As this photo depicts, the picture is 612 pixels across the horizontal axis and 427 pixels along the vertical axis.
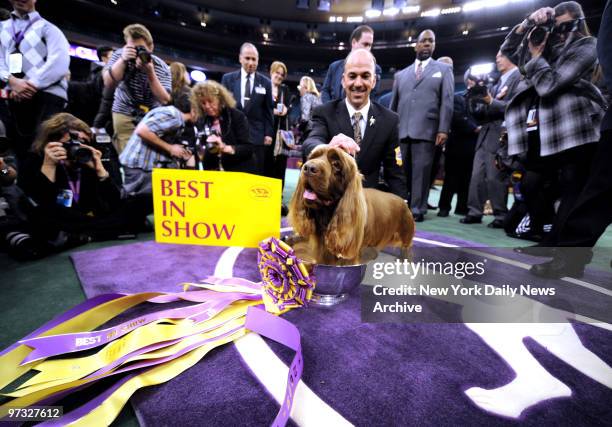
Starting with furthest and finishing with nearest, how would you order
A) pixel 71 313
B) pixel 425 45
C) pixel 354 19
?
pixel 354 19 → pixel 425 45 → pixel 71 313

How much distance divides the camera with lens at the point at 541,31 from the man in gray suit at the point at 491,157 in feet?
5.92

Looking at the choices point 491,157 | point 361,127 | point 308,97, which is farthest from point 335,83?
point 491,157

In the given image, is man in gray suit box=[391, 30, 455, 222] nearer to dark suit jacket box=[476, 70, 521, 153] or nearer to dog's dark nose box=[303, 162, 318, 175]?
dark suit jacket box=[476, 70, 521, 153]

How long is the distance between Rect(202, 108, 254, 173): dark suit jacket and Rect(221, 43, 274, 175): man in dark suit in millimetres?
667

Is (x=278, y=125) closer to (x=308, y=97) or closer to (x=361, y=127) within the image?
(x=308, y=97)

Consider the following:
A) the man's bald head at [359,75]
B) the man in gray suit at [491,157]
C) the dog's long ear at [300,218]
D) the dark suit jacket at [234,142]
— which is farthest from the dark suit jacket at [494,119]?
the dog's long ear at [300,218]

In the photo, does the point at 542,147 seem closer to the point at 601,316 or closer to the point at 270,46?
the point at 601,316

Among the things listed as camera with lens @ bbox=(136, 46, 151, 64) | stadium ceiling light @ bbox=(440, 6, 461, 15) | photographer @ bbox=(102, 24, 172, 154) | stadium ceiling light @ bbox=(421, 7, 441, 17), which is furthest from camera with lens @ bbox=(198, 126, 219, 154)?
stadium ceiling light @ bbox=(421, 7, 441, 17)

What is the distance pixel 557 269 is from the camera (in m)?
1.73

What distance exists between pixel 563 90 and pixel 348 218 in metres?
2.14

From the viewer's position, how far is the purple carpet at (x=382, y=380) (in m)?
0.88

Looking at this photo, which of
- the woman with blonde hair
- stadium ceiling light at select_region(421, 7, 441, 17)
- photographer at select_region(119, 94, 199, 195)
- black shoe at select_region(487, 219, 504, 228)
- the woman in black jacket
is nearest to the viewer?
photographer at select_region(119, 94, 199, 195)

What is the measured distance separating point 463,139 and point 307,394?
506 cm

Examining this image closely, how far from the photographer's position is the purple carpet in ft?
2.90
